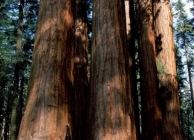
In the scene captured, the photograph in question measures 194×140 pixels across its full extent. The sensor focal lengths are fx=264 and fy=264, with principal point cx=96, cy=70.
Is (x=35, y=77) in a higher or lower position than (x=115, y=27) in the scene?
lower

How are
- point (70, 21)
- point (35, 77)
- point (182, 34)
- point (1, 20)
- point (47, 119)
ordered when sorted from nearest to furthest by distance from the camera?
point (47, 119), point (35, 77), point (70, 21), point (1, 20), point (182, 34)

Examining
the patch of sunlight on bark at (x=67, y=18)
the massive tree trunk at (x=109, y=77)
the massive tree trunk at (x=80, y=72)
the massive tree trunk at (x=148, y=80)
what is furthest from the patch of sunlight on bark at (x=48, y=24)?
the massive tree trunk at (x=148, y=80)

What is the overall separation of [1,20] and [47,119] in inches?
547

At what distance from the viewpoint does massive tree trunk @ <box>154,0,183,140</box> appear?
19.0 feet

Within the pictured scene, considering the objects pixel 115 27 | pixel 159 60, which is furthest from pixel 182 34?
pixel 115 27

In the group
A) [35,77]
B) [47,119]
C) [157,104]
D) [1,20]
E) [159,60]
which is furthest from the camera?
[1,20]

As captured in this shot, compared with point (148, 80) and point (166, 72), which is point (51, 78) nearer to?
point (148, 80)

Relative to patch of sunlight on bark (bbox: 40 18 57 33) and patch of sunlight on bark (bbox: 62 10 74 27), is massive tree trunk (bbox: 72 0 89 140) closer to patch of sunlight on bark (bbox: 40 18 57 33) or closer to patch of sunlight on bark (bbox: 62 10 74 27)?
patch of sunlight on bark (bbox: 62 10 74 27)

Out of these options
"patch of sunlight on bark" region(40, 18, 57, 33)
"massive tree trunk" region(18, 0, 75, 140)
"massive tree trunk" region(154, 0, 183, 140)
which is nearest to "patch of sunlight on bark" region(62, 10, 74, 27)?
"massive tree trunk" region(18, 0, 75, 140)

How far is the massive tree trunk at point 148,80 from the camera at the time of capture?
19.2ft

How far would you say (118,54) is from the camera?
333cm

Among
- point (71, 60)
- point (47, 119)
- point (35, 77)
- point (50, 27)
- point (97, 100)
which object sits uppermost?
point (50, 27)

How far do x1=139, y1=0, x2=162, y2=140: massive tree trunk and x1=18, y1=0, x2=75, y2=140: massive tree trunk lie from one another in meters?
3.25

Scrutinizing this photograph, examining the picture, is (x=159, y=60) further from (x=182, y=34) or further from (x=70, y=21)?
(x=182, y=34)
